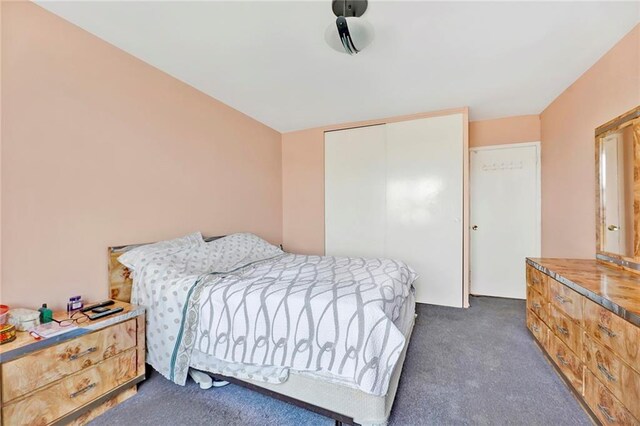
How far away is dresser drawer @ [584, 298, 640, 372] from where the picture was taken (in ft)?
3.70

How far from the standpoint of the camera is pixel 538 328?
2.15 m

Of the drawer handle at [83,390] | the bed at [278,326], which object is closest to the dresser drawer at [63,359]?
the drawer handle at [83,390]

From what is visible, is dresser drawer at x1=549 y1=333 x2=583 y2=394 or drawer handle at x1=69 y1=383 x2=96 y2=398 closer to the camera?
drawer handle at x1=69 y1=383 x2=96 y2=398

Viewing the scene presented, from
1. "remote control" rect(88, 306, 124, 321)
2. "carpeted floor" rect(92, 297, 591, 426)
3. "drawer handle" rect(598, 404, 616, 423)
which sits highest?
"remote control" rect(88, 306, 124, 321)

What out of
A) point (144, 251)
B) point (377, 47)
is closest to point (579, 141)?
point (377, 47)

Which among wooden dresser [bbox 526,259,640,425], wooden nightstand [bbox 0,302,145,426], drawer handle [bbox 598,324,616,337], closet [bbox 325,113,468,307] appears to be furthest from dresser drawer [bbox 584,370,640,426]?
wooden nightstand [bbox 0,302,145,426]

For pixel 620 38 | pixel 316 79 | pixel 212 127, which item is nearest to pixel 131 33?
pixel 212 127

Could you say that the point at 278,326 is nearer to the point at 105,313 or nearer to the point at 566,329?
the point at 105,313

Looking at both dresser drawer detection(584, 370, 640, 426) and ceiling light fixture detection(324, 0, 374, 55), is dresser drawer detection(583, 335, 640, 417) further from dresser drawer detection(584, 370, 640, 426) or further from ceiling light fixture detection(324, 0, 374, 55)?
ceiling light fixture detection(324, 0, 374, 55)

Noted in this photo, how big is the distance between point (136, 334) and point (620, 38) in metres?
3.86

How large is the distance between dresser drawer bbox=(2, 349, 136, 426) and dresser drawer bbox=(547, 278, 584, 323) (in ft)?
8.89

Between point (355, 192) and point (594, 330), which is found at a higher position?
point (355, 192)

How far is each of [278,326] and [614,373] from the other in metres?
1.63

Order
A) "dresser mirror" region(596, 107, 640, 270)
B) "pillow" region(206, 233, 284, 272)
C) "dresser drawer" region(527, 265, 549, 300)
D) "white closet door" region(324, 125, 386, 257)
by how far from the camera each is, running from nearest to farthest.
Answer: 1. "dresser mirror" region(596, 107, 640, 270)
2. "dresser drawer" region(527, 265, 549, 300)
3. "pillow" region(206, 233, 284, 272)
4. "white closet door" region(324, 125, 386, 257)
